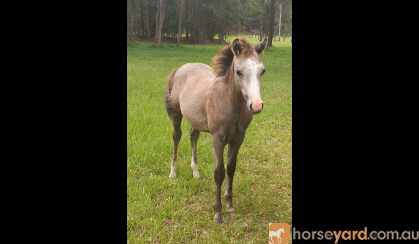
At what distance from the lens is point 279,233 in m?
3.64

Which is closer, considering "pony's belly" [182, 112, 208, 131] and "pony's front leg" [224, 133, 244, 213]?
"pony's front leg" [224, 133, 244, 213]

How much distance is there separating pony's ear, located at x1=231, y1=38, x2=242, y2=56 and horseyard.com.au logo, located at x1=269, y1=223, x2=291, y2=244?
1.87 m

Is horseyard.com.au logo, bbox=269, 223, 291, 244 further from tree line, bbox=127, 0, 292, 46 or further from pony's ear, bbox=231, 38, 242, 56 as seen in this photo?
tree line, bbox=127, 0, 292, 46

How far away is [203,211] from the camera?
159 inches

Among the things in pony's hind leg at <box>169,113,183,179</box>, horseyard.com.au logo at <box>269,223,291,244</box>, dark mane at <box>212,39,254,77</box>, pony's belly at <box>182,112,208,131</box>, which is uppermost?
dark mane at <box>212,39,254,77</box>

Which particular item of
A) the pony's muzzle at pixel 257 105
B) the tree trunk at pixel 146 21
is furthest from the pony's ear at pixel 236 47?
the tree trunk at pixel 146 21

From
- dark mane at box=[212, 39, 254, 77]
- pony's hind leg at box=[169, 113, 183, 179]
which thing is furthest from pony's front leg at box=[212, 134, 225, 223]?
pony's hind leg at box=[169, 113, 183, 179]

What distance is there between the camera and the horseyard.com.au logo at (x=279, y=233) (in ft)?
11.7

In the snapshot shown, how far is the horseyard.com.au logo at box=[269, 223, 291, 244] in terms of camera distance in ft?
11.7

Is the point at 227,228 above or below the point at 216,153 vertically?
below

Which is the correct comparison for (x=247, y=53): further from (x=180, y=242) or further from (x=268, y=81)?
(x=268, y=81)

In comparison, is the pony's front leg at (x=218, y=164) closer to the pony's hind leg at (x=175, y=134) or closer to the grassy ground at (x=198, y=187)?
the grassy ground at (x=198, y=187)
